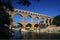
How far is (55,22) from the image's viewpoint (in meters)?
74.8

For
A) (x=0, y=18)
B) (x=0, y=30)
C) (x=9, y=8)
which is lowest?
(x=0, y=30)

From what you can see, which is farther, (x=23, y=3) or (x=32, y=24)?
(x=32, y=24)

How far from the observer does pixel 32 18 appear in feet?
259

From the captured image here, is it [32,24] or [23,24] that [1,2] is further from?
[32,24]

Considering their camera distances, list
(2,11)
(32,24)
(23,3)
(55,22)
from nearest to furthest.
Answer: (23,3)
(2,11)
(55,22)
(32,24)

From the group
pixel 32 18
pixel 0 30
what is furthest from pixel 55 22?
pixel 0 30

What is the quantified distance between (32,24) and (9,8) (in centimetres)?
6663

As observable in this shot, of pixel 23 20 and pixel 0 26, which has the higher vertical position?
pixel 23 20

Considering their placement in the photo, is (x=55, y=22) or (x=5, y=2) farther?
(x=55, y=22)

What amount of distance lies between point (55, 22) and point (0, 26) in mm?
61071

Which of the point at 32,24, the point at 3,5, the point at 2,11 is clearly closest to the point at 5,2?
the point at 3,5

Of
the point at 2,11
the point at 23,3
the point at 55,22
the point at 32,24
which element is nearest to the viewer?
the point at 23,3

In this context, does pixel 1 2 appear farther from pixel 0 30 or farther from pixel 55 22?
pixel 55 22

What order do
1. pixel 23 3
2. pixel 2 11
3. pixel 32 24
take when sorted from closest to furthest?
pixel 23 3
pixel 2 11
pixel 32 24
